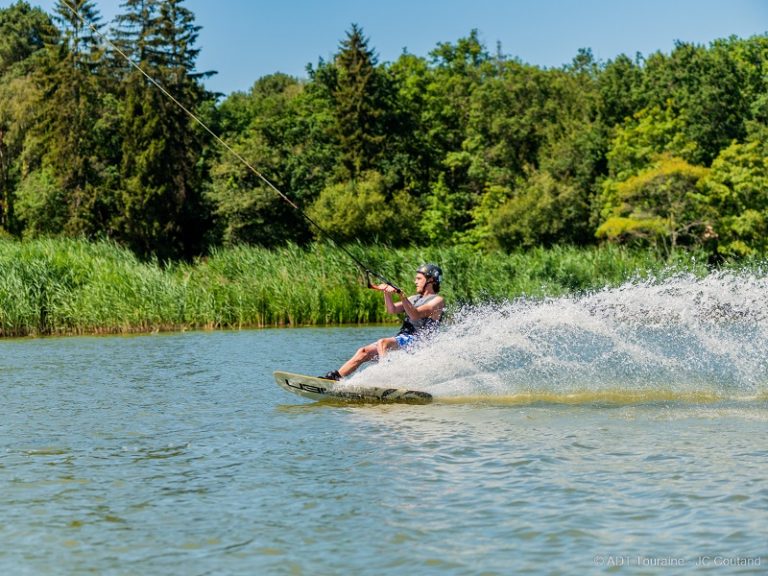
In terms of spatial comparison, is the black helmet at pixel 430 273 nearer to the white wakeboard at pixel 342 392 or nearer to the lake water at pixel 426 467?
the lake water at pixel 426 467

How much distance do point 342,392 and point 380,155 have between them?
51.8m

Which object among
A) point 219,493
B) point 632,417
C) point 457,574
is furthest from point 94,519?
point 632,417

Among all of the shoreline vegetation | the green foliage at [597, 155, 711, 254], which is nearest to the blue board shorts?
the shoreline vegetation

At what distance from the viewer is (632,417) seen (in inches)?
453

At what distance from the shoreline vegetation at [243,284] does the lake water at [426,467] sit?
36.3 feet

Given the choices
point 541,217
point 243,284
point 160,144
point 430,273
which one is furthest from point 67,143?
point 430,273

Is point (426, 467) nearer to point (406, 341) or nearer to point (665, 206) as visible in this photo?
point (406, 341)

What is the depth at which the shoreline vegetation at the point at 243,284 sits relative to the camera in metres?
27.5

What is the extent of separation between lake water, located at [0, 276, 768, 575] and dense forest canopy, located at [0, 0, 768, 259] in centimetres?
3801

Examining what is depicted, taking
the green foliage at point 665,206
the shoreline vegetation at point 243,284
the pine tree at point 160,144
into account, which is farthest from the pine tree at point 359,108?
the shoreline vegetation at point 243,284

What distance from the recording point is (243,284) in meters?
29.5

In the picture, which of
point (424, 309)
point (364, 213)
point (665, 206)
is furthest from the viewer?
point (364, 213)

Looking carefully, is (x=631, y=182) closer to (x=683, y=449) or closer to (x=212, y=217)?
(x=212, y=217)

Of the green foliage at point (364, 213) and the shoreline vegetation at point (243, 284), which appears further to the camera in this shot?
the green foliage at point (364, 213)
